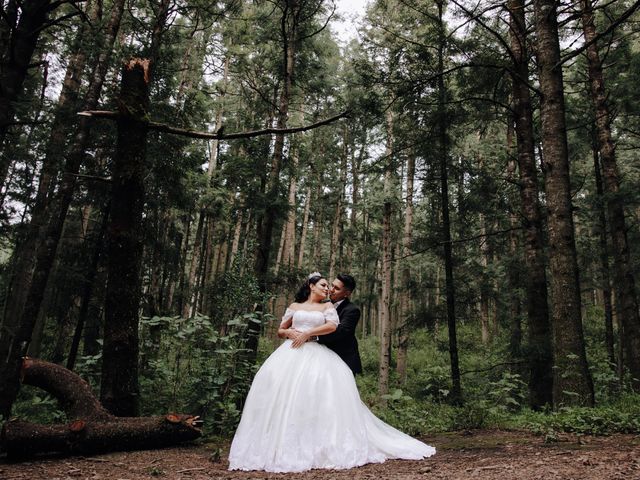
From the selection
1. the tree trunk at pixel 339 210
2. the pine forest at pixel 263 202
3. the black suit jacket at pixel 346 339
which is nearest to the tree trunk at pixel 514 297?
the pine forest at pixel 263 202

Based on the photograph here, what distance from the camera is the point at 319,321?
17.0 feet

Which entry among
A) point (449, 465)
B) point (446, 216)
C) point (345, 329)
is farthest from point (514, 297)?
point (449, 465)

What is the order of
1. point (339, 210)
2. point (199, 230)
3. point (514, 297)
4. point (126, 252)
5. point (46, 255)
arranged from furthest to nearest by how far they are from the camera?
1. point (339, 210)
2. point (199, 230)
3. point (514, 297)
4. point (46, 255)
5. point (126, 252)

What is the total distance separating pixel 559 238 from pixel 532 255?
311 cm

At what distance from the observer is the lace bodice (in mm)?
5191

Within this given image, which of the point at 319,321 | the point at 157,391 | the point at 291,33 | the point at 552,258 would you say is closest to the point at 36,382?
the point at 157,391

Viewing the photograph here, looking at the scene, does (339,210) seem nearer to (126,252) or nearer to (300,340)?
(126,252)

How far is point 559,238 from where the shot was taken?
20.1 ft

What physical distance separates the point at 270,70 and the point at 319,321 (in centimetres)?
1293

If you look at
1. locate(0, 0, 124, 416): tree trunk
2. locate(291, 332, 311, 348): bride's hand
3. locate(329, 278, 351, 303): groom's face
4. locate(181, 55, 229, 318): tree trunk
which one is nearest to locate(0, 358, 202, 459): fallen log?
locate(291, 332, 311, 348): bride's hand

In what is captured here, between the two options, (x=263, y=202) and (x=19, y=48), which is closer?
(x=19, y=48)

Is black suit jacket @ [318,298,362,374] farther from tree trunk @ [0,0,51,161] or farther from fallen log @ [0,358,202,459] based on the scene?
tree trunk @ [0,0,51,161]

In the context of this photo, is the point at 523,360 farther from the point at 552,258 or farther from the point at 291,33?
the point at 291,33

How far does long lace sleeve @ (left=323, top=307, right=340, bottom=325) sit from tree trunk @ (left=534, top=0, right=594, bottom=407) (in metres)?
3.32
